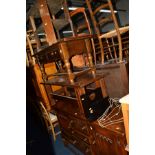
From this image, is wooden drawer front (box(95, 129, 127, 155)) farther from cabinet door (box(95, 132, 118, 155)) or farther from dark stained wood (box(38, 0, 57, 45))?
dark stained wood (box(38, 0, 57, 45))

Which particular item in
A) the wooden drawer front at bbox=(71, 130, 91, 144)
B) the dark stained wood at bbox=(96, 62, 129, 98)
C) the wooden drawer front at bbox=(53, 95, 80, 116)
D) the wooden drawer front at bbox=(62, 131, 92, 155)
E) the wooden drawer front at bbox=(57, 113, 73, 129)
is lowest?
the wooden drawer front at bbox=(62, 131, 92, 155)

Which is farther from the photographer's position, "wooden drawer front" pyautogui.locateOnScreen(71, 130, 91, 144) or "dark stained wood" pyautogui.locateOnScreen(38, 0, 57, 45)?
"wooden drawer front" pyautogui.locateOnScreen(71, 130, 91, 144)

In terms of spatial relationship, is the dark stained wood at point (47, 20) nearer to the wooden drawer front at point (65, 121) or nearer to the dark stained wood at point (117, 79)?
the dark stained wood at point (117, 79)

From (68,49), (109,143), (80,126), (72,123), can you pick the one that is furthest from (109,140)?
(68,49)

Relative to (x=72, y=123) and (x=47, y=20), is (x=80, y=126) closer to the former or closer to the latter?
(x=72, y=123)

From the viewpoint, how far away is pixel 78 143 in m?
2.62

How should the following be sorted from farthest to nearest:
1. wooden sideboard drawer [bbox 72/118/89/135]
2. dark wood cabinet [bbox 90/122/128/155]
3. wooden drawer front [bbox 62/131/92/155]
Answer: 1. wooden drawer front [bbox 62/131/92/155]
2. wooden sideboard drawer [bbox 72/118/89/135]
3. dark wood cabinet [bbox 90/122/128/155]

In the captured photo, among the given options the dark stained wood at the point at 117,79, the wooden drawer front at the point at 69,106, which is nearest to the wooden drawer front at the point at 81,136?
the wooden drawer front at the point at 69,106

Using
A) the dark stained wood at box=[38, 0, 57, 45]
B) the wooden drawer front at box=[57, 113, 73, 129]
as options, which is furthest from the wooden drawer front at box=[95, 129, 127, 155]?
the dark stained wood at box=[38, 0, 57, 45]

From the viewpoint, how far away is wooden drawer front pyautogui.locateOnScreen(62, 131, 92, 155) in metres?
2.43

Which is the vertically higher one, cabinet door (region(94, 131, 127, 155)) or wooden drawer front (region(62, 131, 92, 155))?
cabinet door (region(94, 131, 127, 155))

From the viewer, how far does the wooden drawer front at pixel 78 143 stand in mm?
2426
